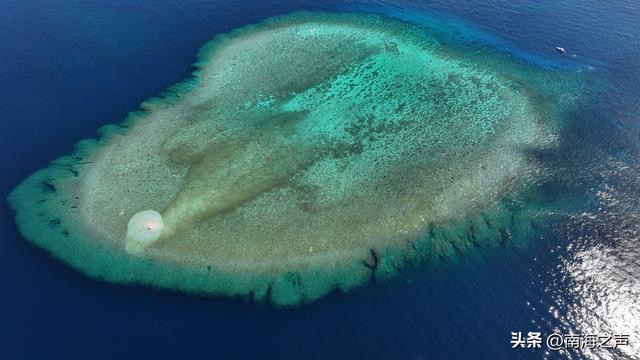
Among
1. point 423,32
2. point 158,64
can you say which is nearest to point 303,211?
point 158,64

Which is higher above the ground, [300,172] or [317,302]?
[300,172]

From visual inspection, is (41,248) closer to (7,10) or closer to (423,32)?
(7,10)

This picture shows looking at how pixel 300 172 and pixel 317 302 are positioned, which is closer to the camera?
pixel 317 302

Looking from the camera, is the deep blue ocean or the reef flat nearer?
the deep blue ocean

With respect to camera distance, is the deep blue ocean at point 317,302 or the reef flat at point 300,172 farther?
the reef flat at point 300,172
